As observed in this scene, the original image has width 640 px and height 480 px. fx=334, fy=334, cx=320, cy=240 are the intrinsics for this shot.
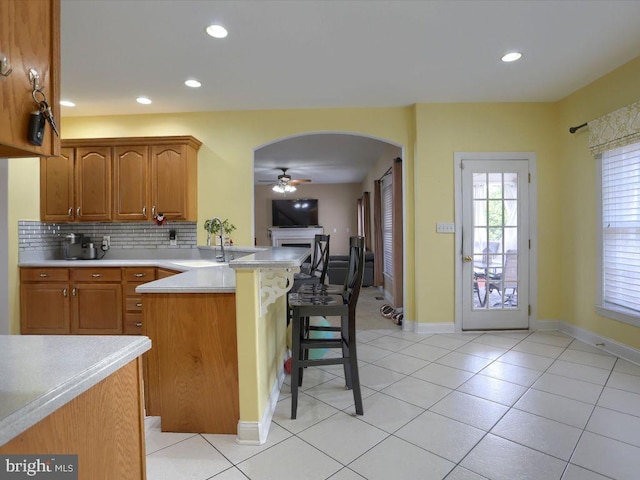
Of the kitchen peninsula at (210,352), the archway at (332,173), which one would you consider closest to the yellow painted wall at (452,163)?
the archway at (332,173)

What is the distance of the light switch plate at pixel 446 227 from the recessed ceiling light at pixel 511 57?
1652 millimetres

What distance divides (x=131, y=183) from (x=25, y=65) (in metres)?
3.51

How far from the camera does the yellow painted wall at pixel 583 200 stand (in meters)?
3.00

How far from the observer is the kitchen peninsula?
5.97 ft

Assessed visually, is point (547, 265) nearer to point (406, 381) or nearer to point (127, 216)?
point (406, 381)

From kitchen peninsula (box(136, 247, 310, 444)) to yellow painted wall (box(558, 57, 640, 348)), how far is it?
321cm

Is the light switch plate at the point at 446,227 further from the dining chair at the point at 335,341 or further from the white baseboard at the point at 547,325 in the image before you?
the dining chair at the point at 335,341

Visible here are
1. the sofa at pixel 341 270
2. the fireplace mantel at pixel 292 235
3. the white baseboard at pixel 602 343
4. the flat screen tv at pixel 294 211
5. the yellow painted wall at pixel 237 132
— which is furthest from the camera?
the flat screen tv at pixel 294 211

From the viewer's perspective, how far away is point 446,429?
1942mm

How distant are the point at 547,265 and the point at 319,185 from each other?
22.5 ft

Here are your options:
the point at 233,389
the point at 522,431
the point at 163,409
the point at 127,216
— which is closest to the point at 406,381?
the point at 522,431

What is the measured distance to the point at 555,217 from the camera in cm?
379

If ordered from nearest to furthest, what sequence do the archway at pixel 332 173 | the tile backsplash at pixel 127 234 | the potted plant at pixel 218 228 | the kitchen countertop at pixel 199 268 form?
the kitchen countertop at pixel 199 268 → the potted plant at pixel 218 228 → the tile backsplash at pixel 127 234 → the archway at pixel 332 173

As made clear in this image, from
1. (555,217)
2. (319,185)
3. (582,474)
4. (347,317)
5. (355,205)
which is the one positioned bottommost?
(582,474)
